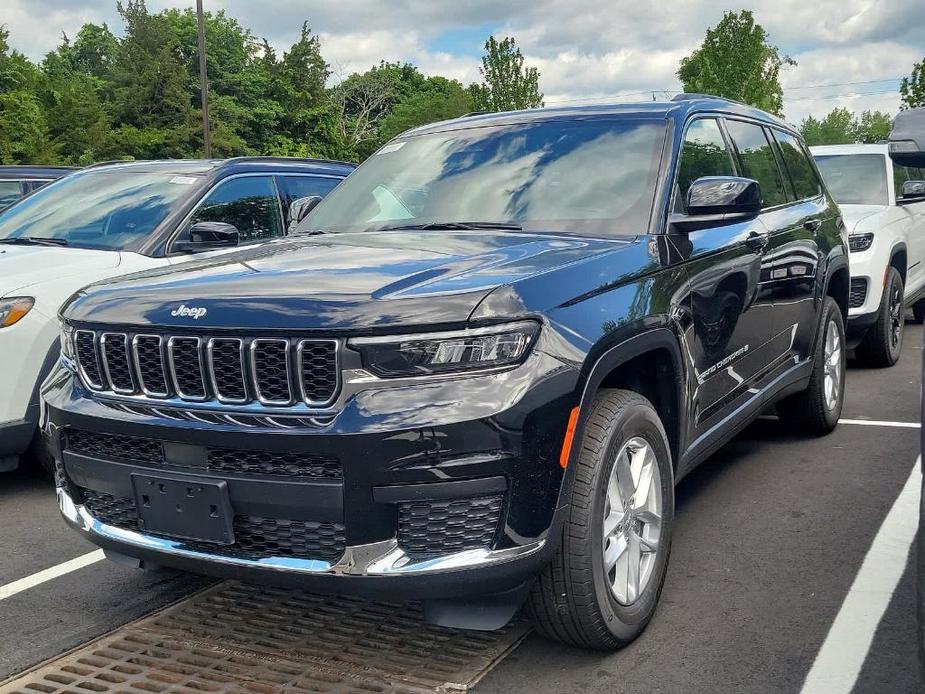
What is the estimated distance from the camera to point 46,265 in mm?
5355

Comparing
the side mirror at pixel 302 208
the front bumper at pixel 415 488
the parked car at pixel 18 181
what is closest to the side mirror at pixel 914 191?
the side mirror at pixel 302 208

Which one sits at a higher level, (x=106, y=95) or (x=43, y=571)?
(x=106, y=95)

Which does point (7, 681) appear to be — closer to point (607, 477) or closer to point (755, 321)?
point (607, 477)

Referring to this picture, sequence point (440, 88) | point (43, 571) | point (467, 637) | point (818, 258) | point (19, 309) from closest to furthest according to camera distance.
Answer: point (467, 637) < point (43, 571) < point (19, 309) < point (818, 258) < point (440, 88)

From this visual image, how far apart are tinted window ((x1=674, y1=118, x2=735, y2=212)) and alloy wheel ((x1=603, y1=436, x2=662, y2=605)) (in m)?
1.09

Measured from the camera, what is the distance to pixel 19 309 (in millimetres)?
5000

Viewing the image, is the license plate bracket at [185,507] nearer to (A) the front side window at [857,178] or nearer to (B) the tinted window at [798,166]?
(B) the tinted window at [798,166]

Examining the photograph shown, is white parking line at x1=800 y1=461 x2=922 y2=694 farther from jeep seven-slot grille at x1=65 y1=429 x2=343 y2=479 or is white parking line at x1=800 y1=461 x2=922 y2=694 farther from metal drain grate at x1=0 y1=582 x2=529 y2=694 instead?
jeep seven-slot grille at x1=65 y1=429 x2=343 y2=479

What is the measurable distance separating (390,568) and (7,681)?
1.41m

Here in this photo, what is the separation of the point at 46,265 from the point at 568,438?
359cm

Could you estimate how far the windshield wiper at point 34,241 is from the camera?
235 inches

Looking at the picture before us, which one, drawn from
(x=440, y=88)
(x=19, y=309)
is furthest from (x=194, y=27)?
(x=19, y=309)

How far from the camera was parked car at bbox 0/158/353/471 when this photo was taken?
5.01 m

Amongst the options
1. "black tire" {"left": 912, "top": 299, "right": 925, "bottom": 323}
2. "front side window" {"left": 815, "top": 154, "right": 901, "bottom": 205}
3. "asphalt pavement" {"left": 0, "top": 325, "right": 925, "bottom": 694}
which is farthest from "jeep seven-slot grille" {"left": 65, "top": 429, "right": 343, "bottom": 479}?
"black tire" {"left": 912, "top": 299, "right": 925, "bottom": 323}
